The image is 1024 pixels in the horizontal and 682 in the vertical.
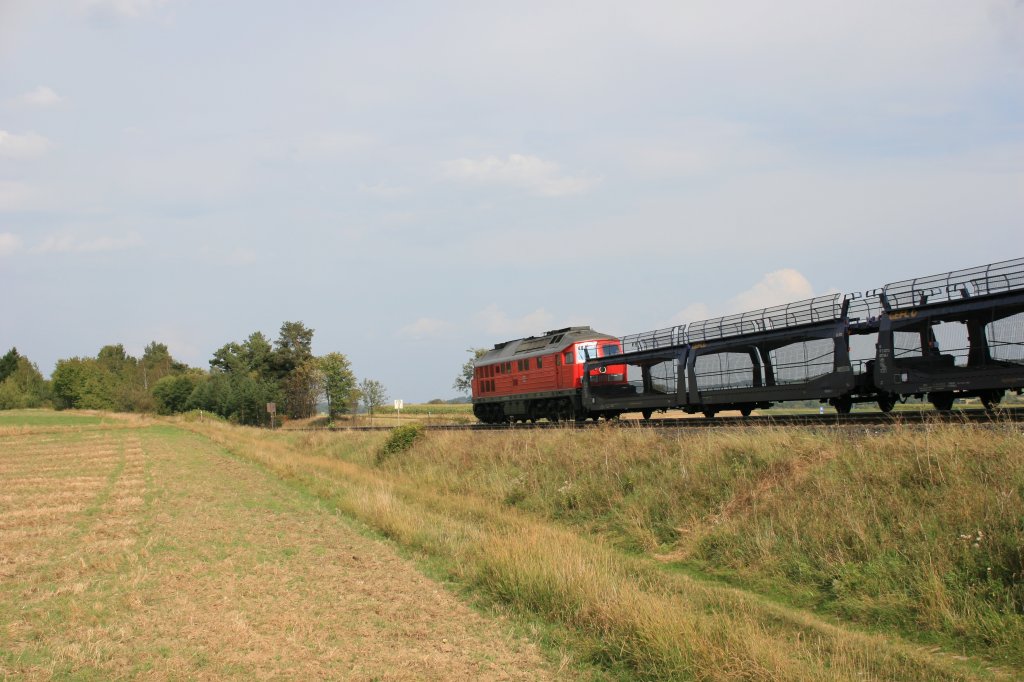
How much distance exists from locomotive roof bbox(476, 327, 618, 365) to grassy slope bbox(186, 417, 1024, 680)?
12.9 metres

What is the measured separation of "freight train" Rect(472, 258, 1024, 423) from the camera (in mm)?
14797

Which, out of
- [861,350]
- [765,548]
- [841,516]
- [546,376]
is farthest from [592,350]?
[841,516]

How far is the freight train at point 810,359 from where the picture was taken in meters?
14.8

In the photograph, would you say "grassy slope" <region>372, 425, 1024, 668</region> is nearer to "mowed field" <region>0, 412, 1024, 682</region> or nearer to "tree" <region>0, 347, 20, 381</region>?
"mowed field" <region>0, 412, 1024, 682</region>

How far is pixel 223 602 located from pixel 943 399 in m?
15.3

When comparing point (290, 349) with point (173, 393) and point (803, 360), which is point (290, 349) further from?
point (803, 360)

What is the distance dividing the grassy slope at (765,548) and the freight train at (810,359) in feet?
14.0

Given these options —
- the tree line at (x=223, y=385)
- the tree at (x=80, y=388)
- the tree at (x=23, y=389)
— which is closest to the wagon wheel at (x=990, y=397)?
the tree line at (x=223, y=385)

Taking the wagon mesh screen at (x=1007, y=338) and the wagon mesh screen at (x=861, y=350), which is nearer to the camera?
the wagon mesh screen at (x=1007, y=338)

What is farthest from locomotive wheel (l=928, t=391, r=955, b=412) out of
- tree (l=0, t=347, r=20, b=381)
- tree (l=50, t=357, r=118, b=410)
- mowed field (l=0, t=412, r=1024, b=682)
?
tree (l=0, t=347, r=20, b=381)

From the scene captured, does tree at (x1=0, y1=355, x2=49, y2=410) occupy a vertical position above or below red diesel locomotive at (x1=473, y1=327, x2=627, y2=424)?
above

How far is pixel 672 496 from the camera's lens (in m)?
14.0

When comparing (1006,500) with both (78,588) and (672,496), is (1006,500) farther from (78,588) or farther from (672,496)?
(78,588)

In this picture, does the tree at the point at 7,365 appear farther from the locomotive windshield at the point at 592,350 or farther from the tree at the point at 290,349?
the locomotive windshield at the point at 592,350
